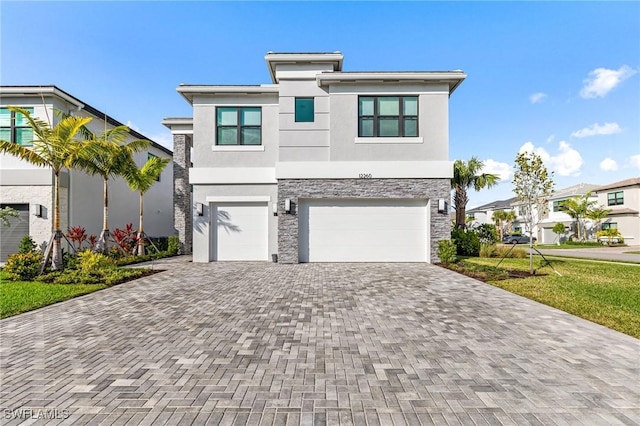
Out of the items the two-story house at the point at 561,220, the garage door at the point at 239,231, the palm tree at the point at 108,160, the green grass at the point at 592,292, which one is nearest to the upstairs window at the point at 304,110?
the garage door at the point at 239,231

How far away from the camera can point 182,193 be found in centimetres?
1645

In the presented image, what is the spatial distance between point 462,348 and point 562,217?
148ft

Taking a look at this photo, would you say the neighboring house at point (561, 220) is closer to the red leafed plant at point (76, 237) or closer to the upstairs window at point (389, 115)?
the upstairs window at point (389, 115)

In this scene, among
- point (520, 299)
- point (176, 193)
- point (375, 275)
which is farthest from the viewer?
point (176, 193)

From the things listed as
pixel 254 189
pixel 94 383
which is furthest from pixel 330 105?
pixel 94 383

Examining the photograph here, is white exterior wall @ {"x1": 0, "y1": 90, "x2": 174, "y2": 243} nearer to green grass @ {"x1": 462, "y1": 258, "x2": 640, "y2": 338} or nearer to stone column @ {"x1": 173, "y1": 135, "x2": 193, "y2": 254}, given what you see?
stone column @ {"x1": 173, "y1": 135, "x2": 193, "y2": 254}

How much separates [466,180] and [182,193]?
57.4ft

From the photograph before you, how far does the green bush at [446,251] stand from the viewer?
38.8 ft

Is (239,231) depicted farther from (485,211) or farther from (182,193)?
(485,211)

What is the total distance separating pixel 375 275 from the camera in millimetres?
9688

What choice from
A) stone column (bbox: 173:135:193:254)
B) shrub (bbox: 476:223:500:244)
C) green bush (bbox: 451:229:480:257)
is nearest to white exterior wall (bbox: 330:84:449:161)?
green bush (bbox: 451:229:480:257)

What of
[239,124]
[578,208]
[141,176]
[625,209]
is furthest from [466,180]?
[625,209]

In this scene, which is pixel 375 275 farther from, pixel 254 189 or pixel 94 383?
pixel 94 383

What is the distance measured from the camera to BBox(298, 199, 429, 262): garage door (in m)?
12.5
